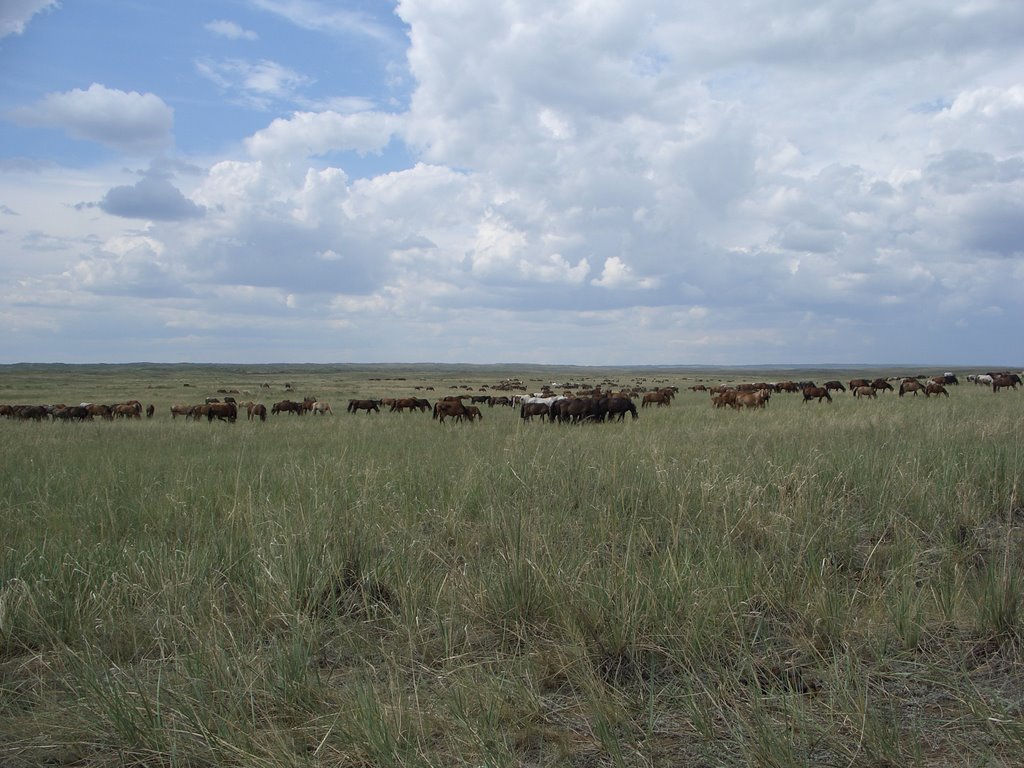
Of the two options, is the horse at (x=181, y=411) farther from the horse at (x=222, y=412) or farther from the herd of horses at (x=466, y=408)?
the horse at (x=222, y=412)

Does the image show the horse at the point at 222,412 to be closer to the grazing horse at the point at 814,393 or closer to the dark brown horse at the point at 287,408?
the dark brown horse at the point at 287,408

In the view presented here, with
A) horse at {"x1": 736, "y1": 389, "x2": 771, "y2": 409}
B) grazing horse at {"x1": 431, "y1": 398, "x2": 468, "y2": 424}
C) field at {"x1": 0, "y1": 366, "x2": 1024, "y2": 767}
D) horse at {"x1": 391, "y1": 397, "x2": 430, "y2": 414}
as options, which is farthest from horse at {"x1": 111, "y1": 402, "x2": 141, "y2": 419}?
field at {"x1": 0, "y1": 366, "x2": 1024, "y2": 767}

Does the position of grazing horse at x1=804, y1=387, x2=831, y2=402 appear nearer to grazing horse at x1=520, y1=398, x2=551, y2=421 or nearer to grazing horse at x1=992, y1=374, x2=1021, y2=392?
grazing horse at x1=992, y1=374, x2=1021, y2=392

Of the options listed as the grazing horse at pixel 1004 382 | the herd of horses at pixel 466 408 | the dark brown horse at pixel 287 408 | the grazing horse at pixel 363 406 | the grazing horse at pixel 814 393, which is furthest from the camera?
the grazing horse at pixel 1004 382

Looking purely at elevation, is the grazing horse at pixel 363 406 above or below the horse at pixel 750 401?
below

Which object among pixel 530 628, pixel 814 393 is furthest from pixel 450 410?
pixel 530 628

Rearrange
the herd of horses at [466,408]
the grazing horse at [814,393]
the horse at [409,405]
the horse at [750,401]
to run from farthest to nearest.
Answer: the horse at [409,405] → the grazing horse at [814,393] → the horse at [750,401] → the herd of horses at [466,408]

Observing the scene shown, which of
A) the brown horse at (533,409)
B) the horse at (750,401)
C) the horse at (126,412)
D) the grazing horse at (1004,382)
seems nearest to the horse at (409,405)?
the brown horse at (533,409)

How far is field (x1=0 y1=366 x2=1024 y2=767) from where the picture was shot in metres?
2.68

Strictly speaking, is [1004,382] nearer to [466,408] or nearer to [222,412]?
[466,408]

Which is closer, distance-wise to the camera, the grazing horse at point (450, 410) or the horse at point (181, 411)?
the grazing horse at point (450, 410)

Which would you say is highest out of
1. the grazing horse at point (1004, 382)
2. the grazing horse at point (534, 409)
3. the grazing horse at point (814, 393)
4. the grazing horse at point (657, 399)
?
the grazing horse at point (1004, 382)

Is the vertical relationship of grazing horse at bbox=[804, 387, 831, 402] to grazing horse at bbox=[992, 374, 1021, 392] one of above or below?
below

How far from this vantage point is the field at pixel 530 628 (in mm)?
2684
